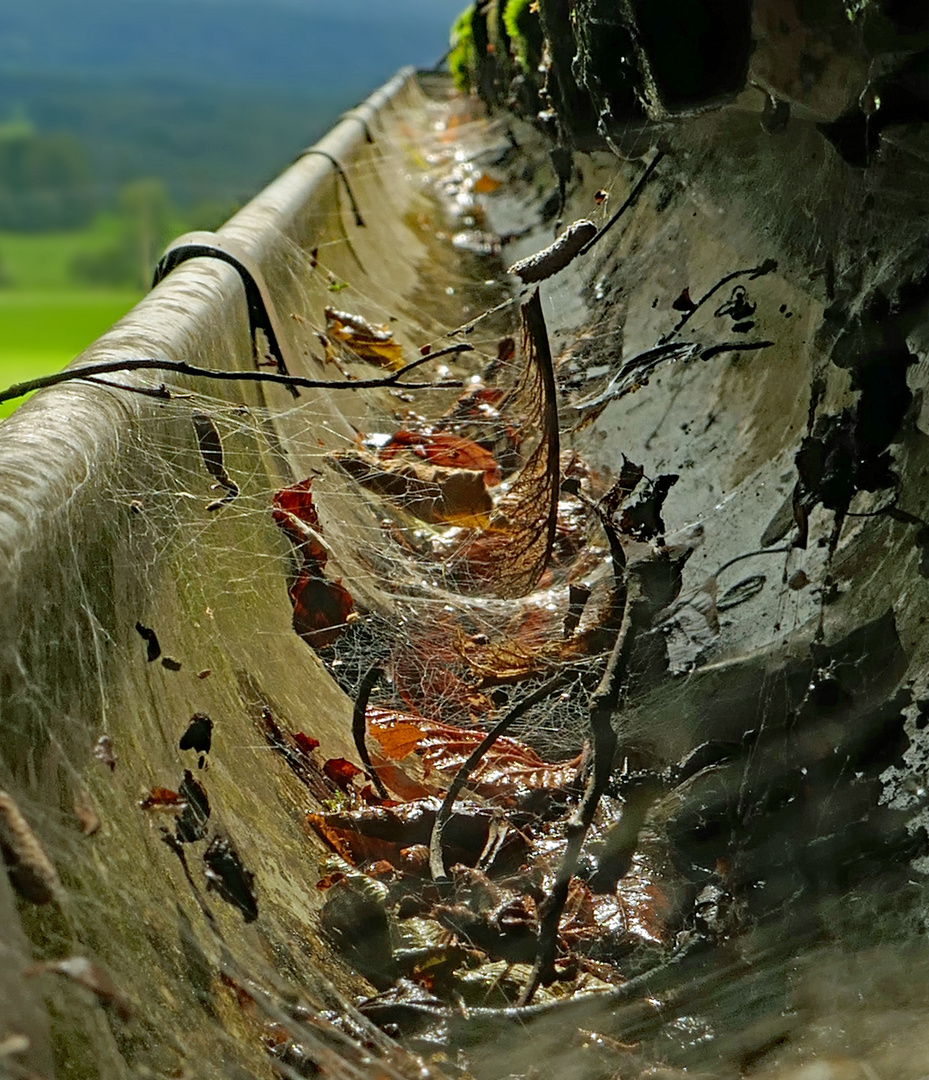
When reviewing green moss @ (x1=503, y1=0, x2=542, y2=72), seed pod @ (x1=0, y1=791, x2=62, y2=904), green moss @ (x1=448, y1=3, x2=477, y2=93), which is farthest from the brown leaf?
green moss @ (x1=448, y1=3, x2=477, y2=93)

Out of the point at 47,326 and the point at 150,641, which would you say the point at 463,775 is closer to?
the point at 150,641

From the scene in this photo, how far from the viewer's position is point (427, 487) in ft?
9.61

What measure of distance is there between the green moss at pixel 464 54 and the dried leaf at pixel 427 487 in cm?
644

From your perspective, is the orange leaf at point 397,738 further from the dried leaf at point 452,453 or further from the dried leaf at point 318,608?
the dried leaf at point 452,453

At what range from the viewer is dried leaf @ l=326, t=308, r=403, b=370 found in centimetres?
385

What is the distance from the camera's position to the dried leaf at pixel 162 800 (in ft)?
4.85

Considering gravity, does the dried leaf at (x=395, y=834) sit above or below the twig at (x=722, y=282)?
below

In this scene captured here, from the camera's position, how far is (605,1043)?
1577 millimetres

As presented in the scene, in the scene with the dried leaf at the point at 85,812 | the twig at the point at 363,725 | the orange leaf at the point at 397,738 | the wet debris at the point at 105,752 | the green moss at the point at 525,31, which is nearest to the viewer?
the dried leaf at the point at 85,812

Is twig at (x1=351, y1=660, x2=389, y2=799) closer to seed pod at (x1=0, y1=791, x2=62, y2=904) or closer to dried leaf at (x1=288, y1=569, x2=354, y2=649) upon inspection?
dried leaf at (x1=288, y1=569, x2=354, y2=649)

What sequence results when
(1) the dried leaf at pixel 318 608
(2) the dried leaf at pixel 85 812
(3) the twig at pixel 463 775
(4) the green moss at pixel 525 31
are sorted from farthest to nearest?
(4) the green moss at pixel 525 31 < (1) the dried leaf at pixel 318 608 < (3) the twig at pixel 463 775 < (2) the dried leaf at pixel 85 812

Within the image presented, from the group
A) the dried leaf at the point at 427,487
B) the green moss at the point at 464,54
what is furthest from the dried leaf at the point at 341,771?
the green moss at the point at 464,54

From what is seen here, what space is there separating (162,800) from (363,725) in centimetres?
69

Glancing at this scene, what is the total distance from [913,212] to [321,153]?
163 inches
